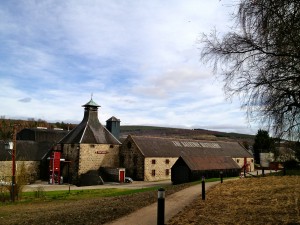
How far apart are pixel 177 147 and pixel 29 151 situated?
836 inches

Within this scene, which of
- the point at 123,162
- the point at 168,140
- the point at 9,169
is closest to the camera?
the point at 9,169

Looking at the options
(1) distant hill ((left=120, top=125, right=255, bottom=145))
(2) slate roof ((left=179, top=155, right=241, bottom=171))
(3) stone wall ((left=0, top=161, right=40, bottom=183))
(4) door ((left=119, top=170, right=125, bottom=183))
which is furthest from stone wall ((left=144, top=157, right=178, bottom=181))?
(1) distant hill ((left=120, top=125, right=255, bottom=145))

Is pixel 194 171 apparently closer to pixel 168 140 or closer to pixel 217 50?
pixel 168 140

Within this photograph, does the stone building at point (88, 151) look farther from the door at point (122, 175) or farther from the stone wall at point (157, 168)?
the stone wall at point (157, 168)

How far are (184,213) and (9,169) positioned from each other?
123 feet

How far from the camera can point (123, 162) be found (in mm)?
46812

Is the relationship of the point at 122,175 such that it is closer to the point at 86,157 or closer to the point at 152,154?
the point at 152,154

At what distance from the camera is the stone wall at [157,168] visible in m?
44.4

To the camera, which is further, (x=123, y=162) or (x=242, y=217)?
(x=123, y=162)

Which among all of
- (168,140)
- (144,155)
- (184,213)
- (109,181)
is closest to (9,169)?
(109,181)

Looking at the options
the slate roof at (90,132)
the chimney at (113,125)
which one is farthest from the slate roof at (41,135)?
the slate roof at (90,132)

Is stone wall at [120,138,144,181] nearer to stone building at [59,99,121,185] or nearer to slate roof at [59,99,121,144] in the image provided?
stone building at [59,99,121,185]

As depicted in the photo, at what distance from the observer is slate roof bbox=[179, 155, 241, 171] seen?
35.8m

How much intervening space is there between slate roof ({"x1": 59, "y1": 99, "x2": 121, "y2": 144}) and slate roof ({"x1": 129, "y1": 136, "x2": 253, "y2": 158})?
4.42 m
